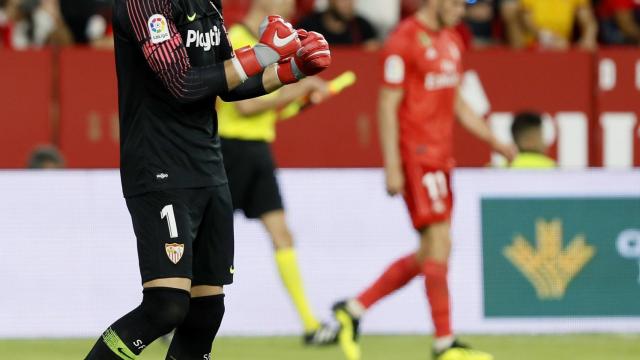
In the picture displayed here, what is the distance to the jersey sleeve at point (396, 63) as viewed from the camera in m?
8.78

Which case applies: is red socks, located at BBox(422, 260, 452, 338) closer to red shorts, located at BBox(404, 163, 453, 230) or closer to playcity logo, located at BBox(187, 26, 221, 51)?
red shorts, located at BBox(404, 163, 453, 230)

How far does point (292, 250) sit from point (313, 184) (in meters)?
0.73

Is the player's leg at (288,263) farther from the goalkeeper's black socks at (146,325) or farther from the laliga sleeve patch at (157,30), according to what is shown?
the laliga sleeve patch at (157,30)

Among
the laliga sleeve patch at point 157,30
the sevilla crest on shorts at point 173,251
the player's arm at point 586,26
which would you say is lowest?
the player's arm at point 586,26

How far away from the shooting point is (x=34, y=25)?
14.0 meters

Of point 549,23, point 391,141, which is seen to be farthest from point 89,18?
point 391,141

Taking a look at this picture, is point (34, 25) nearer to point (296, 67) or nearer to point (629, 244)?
point (629, 244)

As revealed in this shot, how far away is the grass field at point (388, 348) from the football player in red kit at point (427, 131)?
684 millimetres

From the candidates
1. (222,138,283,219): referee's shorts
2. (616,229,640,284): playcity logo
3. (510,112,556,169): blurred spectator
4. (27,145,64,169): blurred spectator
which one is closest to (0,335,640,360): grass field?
(616,229,640,284): playcity logo

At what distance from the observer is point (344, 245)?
10344mm

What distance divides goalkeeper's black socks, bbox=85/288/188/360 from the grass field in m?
2.89

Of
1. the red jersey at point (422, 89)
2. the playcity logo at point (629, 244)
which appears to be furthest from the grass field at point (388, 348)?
the red jersey at point (422, 89)

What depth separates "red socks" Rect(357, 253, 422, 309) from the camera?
9234 mm

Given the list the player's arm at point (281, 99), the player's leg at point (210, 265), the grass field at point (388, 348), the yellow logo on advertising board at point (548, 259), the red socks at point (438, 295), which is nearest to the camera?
the player's leg at point (210, 265)
